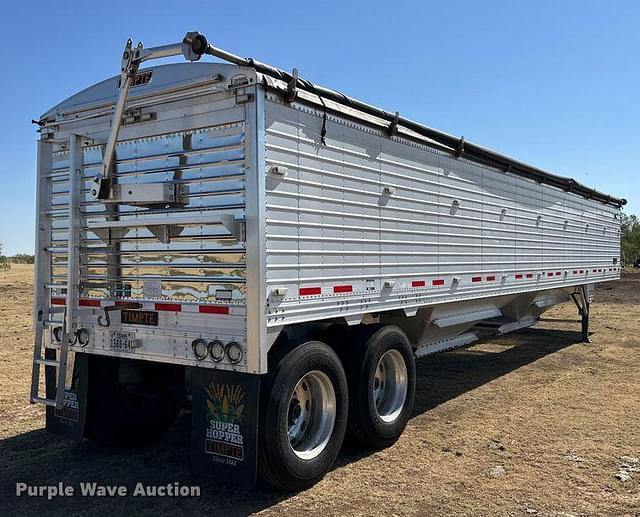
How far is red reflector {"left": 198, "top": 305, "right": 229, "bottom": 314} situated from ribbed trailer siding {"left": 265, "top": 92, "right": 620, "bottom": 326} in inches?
14.6

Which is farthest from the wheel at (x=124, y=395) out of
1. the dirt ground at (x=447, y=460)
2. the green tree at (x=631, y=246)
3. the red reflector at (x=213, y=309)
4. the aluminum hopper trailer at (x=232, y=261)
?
the green tree at (x=631, y=246)

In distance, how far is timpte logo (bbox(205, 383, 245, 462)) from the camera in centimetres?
437

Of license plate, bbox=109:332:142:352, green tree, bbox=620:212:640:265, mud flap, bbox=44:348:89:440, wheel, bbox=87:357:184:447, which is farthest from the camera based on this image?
green tree, bbox=620:212:640:265

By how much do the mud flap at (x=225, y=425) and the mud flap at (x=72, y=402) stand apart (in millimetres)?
1390

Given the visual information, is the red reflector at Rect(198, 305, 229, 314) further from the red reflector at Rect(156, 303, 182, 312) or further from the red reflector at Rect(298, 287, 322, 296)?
the red reflector at Rect(298, 287, 322, 296)

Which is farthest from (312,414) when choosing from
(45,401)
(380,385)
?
(45,401)

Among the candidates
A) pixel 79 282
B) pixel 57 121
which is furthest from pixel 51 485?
pixel 57 121

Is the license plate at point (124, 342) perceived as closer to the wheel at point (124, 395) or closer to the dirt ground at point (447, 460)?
the wheel at point (124, 395)

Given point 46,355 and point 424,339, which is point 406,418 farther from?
point 46,355

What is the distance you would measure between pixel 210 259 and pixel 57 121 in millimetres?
2361

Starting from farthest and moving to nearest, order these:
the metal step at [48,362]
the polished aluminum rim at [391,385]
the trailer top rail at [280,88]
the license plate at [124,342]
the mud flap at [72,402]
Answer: the polished aluminum rim at [391,385], the mud flap at [72,402], the metal step at [48,362], the license plate at [124,342], the trailer top rail at [280,88]

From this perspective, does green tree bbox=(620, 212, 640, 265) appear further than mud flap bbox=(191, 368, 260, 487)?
Yes

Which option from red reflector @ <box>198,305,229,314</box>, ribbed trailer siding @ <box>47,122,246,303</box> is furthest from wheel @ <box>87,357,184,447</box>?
red reflector @ <box>198,305,229,314</box>

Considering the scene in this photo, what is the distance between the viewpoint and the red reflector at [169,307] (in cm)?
476
